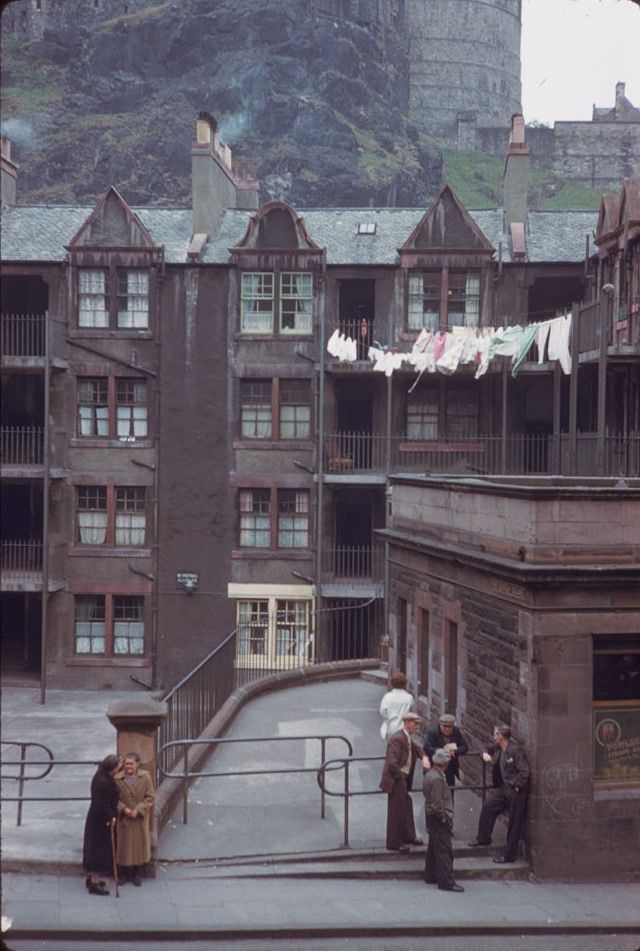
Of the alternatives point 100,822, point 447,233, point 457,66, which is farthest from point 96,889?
point 457,66

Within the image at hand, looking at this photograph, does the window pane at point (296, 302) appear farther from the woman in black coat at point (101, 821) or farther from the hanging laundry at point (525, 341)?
the woman in black coat at point (101, 821)

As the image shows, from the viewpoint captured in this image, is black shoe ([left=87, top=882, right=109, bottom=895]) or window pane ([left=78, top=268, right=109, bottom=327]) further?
window pane ([left=78, top=268, right=109, bottom=327])

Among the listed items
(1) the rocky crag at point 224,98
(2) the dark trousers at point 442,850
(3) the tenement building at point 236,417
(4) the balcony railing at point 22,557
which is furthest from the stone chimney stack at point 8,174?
(1) the rocky crag at point 224,98

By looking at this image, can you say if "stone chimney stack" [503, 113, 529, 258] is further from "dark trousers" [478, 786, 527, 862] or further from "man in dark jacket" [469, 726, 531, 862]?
"dark trousers" [478, 786, 527, 862]

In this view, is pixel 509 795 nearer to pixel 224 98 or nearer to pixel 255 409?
pixel 255 409

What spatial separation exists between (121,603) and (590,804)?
2428 cm

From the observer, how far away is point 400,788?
15.9 metres

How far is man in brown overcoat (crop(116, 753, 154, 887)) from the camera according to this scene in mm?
14617

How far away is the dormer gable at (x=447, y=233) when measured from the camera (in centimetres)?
3747

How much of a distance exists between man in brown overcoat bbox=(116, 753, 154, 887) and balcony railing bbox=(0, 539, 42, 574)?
23745 millimetres

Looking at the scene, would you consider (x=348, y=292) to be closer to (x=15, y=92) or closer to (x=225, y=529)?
(x=225, y=529)

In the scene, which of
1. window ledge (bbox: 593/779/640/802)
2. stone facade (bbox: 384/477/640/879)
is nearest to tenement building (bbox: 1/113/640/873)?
stone facade (bbox: 384/477/640/879)

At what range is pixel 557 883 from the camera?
1594 cm

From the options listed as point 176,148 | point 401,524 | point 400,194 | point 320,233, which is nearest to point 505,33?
point 400,194
